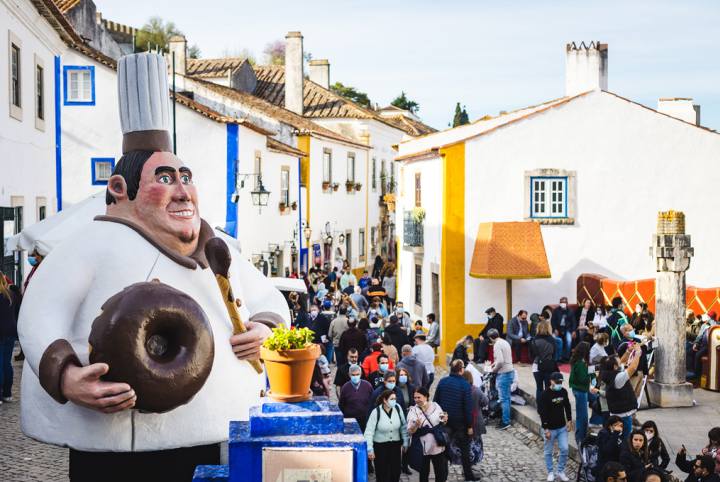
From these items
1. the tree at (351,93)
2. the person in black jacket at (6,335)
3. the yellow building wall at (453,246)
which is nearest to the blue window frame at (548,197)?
the yellow building wall at (453,246)

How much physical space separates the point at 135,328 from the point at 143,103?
2.08 meters

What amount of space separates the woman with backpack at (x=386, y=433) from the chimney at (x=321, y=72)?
4196 centimetres

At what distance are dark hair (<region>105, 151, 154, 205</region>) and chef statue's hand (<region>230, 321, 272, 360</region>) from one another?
137cm

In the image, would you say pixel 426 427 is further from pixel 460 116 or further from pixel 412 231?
pixel 460 116

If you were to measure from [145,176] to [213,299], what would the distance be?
1088 millimetres

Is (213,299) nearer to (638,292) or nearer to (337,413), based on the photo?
(337,413)

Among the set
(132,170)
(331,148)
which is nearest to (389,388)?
(132,170)

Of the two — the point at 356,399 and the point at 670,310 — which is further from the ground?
the point at 670,310

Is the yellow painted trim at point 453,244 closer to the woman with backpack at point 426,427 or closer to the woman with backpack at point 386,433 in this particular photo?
the woman with backpack at point 426,427

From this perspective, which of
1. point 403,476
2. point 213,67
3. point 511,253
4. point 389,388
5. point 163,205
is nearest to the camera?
point 163,205

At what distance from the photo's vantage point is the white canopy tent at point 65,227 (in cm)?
992

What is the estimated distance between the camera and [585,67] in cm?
2566

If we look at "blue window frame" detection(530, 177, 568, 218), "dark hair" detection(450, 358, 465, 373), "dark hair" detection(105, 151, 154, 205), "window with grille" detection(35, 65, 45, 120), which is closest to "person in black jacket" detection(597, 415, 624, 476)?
"dark hair" detection(450, 358, 465, 373)

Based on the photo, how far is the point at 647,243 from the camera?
79.2 ft
